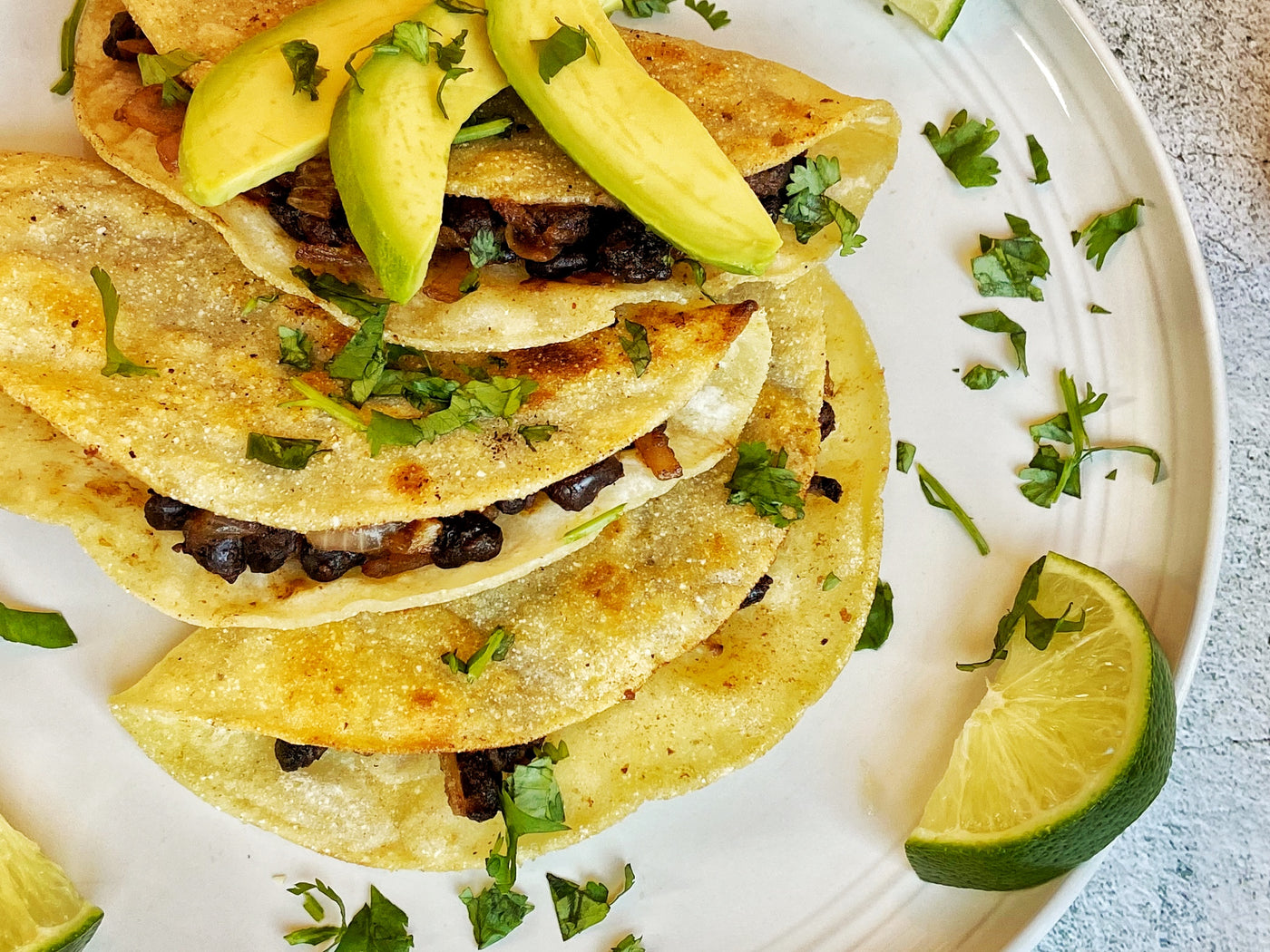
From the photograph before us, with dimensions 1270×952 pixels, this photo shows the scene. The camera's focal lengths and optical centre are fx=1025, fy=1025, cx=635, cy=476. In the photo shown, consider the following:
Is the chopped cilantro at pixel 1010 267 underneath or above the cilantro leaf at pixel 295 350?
underneath

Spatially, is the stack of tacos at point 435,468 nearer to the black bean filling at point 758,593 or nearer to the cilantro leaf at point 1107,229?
the black bean filling at point 758,593

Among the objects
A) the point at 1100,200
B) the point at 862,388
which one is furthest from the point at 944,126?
the point at 862,388

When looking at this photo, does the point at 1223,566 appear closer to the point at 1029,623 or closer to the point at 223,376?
the point at 1029,623

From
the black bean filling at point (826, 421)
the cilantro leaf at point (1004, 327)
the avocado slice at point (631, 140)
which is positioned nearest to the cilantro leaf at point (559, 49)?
the avocado slice at point (631, 140)

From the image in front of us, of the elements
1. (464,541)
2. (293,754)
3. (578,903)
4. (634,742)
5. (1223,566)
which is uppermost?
(464,541)

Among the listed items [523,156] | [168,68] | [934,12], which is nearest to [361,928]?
[523,156]
